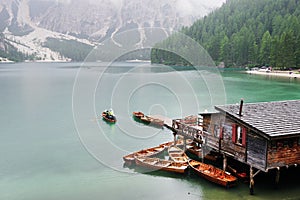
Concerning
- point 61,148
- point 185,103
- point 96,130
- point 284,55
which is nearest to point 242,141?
point 61,148

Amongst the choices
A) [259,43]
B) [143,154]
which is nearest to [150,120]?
[143,154]

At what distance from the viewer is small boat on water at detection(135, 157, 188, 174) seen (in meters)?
26.5

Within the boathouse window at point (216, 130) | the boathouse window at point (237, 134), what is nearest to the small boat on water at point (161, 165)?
the boathouse window at point (216, 130)

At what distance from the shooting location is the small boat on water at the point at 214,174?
23.6m

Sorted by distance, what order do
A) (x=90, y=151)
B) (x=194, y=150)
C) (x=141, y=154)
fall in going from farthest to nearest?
(x=90, y=151) < (x=194, y=150) < (x=141, y=154)

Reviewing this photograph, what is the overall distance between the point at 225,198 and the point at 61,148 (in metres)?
21.0

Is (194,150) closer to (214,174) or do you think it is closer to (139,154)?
(139,154)

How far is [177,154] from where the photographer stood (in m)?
29.8

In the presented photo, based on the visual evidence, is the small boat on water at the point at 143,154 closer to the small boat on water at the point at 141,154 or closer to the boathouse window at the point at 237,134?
the small boat on water at the point at 141,154

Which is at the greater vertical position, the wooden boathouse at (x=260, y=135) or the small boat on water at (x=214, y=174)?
the wooden boathouse at (x=260, y=135)

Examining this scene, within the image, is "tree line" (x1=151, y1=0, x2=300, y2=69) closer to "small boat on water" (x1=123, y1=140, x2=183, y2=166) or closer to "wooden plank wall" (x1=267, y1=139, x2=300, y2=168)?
"small boat on water" (x1=123, y1=140, x2=183, y2=166)

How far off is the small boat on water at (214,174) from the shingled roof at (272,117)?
189 inches

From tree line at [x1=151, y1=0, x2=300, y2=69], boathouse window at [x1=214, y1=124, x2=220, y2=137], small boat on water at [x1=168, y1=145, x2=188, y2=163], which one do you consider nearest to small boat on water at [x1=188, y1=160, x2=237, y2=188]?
small boat on water at [x1=168, y1=145, x2=188, y2=163]

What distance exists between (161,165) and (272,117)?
1013 cm
